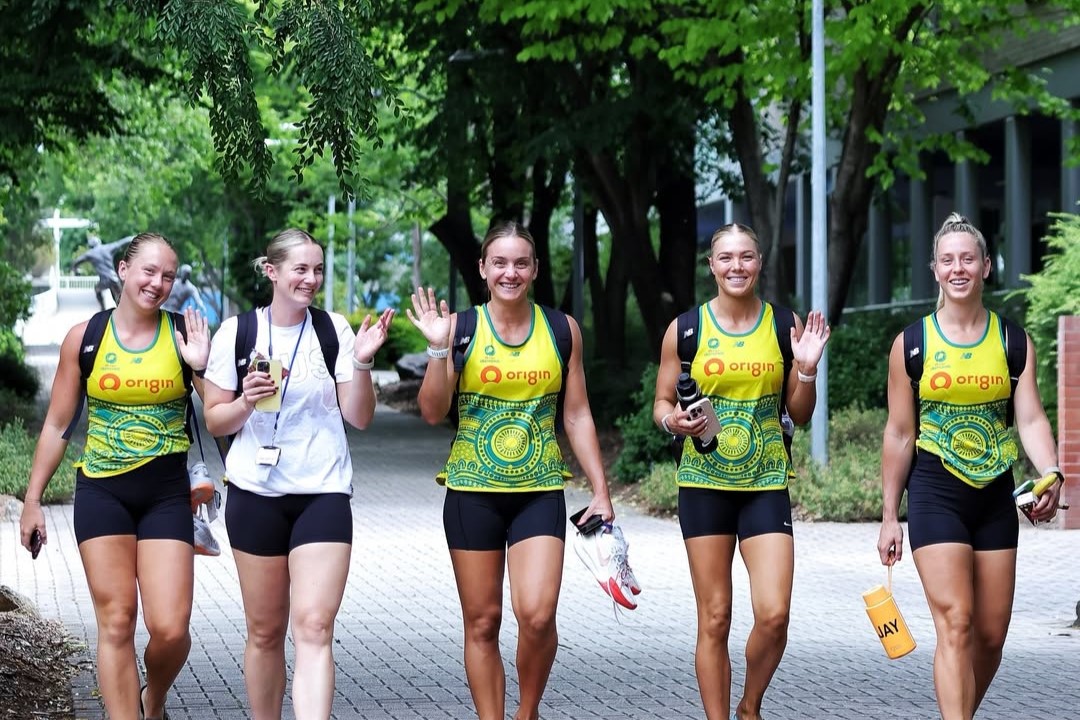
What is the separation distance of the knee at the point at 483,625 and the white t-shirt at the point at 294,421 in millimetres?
643

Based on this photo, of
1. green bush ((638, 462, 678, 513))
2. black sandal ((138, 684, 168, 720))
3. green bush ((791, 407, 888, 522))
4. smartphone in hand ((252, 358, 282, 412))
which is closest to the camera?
smartphone in hand ((252, 358, 282, 412))

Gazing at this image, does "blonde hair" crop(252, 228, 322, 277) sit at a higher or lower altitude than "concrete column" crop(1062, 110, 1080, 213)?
lower

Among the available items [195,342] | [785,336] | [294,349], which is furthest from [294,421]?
[785,336]

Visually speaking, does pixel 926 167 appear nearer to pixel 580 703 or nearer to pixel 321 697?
pixel 580 703

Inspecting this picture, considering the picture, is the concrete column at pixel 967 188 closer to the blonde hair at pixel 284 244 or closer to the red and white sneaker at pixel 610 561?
the red and white sneaker at pixel 610 561

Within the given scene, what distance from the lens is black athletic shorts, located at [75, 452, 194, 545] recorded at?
6.29m

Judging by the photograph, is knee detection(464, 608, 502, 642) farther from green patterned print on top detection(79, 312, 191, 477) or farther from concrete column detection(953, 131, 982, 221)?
concrete column detection(953, 131, 982, 221)

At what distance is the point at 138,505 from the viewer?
6340 millimetres

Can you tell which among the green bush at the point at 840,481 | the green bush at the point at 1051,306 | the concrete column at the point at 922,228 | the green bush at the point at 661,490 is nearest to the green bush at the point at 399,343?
the concrete column at the point at 922,228

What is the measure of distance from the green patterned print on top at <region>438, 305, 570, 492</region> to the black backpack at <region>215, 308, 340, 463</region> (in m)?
0.48

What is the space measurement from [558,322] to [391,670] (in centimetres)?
306

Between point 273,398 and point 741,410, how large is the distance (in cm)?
168

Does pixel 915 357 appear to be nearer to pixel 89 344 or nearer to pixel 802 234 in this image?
pixel 89 344

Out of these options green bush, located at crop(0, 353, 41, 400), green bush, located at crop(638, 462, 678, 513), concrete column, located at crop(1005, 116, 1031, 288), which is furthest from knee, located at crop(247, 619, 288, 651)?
green bush, located at crop(0, 353, 41, 400)
